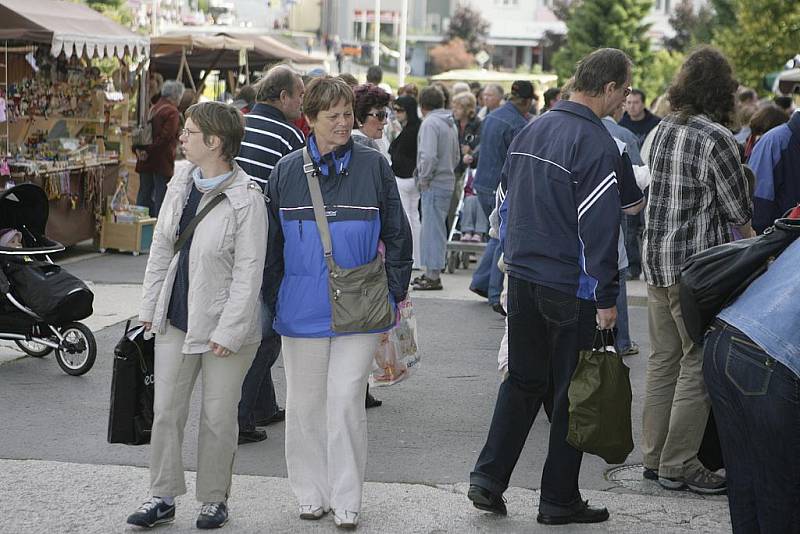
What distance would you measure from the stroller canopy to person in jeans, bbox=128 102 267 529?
3.63m

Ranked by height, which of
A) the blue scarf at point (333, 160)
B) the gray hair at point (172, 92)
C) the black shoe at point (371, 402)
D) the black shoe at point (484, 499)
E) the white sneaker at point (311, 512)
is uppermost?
the blue scarf at point (333, 160)

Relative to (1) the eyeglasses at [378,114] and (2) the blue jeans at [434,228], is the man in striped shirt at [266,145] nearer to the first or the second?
(1) the eyeglasses at [378,114]

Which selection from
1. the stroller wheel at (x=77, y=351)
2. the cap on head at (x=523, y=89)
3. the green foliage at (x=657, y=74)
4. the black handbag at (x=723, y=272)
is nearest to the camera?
the black handbag at (x=723, y=272)

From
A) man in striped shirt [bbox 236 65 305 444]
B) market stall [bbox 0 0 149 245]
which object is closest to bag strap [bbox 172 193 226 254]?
man in striped shirt [bbox 236 65 305 444]

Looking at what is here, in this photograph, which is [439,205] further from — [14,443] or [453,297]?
[14,443]

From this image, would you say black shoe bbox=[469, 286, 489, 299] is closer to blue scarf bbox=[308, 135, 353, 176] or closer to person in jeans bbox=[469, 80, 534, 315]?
person in jeans bbox=[469, 80, 534, 315]

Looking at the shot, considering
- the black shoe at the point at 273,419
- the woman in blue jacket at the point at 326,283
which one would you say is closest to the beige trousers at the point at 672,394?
the woman in blue jacket at the point at 326,283

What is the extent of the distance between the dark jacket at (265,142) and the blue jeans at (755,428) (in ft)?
10.4

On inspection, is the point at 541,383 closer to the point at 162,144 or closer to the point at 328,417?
the point at 328,417

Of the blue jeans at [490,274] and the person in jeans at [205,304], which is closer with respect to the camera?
the person in jeans at [205,304]

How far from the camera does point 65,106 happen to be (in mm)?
14727

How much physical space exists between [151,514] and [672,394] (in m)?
2.48

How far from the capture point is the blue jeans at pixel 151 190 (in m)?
14.9

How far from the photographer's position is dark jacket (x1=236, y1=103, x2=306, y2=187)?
243 inches
